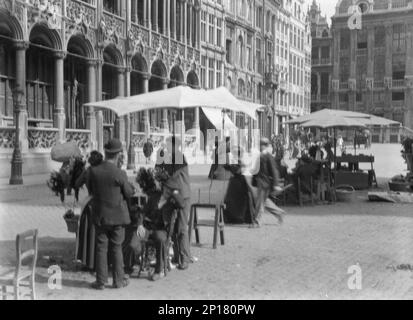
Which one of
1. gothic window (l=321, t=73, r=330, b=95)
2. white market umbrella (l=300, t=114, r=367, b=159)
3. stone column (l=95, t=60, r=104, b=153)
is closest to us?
white market umbrella (l=300, t=114, r=367, b=159)

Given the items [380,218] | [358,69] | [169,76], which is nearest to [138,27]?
[169,76]

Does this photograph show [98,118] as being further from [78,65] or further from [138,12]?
[138,12]

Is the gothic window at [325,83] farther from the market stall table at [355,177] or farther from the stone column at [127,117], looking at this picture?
the market stall table at [355,177]

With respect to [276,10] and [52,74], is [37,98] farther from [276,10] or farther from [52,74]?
[276,10]

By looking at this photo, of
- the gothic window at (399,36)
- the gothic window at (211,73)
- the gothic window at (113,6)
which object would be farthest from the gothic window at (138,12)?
the gothic window at (399,36)

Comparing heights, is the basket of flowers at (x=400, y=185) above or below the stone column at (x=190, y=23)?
below

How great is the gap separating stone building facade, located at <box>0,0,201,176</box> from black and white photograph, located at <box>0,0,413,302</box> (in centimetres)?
7

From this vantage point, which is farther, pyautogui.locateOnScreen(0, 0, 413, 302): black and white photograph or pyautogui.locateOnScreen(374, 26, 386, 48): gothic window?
pyautogui.locateOnScreen(374, 26, 386, 48): gothic window

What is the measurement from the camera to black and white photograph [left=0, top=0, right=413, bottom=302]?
661 centimetres

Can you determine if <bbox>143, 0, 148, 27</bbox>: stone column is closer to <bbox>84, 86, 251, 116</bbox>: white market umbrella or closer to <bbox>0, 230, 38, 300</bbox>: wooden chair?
<bbox>84, 86, 251, 116</bbox>: white market umbrella

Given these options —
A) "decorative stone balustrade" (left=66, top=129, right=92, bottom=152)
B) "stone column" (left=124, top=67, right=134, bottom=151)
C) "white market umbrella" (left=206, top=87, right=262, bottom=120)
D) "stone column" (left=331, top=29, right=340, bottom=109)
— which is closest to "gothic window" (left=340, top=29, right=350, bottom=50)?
"stone column" (left=331, top=29, right=340, bottom=109)

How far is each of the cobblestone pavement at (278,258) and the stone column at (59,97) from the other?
33.4ft

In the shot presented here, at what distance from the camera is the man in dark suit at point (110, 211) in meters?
6.51

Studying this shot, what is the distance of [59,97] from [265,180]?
1462cm
